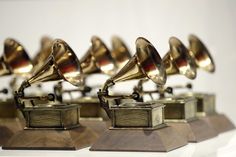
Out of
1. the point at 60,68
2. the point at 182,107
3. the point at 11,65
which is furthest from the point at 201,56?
the point at 11,65

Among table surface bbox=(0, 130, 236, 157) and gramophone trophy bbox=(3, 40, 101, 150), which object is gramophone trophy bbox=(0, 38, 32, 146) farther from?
table surface bbox=(0, 130, 236, 157)

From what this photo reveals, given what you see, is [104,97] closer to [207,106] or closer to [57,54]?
[57,54]

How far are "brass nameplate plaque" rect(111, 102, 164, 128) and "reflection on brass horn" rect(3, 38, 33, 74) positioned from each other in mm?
1493

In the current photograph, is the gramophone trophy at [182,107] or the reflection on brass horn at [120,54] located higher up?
the reflection on brass horn at [120,54]

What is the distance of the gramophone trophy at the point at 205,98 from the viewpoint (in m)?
7.09

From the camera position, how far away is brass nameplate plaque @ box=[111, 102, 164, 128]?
19.6 ft

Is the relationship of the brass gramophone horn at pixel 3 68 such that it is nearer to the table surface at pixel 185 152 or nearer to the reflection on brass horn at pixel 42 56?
the reflection on brass horn at pixel 42 56

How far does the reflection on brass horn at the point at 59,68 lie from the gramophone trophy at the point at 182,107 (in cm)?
64

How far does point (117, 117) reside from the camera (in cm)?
606

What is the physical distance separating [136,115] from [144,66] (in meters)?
0.38

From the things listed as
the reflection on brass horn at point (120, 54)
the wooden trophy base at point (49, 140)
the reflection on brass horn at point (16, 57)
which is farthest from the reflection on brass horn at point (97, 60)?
the wooden trophy base at point (49, 140)

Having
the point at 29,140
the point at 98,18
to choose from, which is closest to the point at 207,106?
the point at 29,140

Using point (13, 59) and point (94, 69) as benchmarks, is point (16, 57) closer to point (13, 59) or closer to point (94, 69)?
point (13, 59)

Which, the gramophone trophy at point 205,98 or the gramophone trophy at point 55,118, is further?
the gramophone trophy at point 205,98
